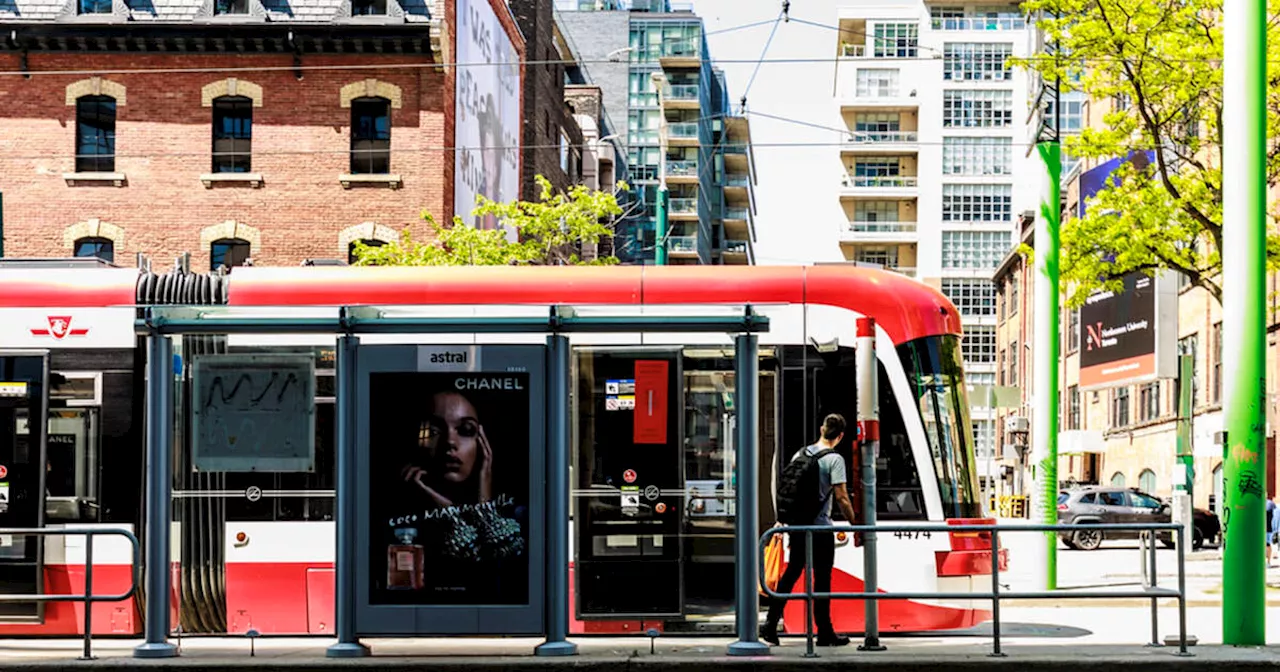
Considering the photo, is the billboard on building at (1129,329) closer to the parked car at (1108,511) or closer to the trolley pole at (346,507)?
the parked car at (1108,511)

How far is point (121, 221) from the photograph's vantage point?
118 feet

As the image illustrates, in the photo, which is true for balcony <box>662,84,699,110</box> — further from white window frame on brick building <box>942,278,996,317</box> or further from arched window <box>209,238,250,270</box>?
arched window <box>209,238,250,270</box>

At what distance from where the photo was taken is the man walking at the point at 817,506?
13.0m

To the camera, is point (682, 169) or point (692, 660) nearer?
point (692, 660)

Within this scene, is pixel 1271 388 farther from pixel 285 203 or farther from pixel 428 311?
pixel 428 311

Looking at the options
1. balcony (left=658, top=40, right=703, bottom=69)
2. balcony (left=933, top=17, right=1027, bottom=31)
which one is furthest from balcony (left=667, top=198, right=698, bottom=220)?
balcony (left=933, top=17, right=1027, bottom=31)

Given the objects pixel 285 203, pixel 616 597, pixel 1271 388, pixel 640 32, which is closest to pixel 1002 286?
pixel 640 32

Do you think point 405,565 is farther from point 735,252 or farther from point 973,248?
point 735,252

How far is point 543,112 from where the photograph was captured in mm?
55094

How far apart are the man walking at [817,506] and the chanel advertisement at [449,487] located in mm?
2114

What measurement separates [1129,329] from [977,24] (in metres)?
76.4

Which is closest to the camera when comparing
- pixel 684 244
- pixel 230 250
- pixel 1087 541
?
pixel 230 250

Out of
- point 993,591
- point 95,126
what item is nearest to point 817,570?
point 993,591

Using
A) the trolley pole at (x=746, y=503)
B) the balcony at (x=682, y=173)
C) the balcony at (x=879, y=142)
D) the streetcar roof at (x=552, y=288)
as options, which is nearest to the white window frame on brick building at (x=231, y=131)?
the streetcar roof at (x=552, y=288)
